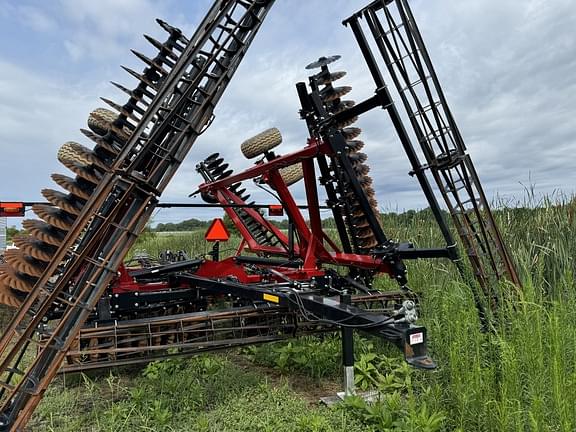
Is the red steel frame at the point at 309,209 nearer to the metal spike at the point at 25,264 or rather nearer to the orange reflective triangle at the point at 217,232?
the orange reflective triangle at the point at 217,232

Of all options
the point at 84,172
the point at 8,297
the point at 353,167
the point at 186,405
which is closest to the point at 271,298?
the point at 186,405

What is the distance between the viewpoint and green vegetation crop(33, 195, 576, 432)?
2680 mm

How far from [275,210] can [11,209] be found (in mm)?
Answer: 3762

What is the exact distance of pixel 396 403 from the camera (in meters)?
3.12

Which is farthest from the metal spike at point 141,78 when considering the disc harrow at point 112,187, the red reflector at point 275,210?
the red reflector at point 275,210

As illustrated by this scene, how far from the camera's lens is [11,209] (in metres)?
5.46

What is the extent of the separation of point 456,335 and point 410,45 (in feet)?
9.83

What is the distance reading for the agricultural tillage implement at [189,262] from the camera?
2994mm

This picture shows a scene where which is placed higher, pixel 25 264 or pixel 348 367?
pixel 25 264

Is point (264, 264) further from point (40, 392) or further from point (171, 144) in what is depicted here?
point (40, 392)

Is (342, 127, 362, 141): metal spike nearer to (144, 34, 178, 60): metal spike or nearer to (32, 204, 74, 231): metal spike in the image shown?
(144, 34, 178, 60): metal spike

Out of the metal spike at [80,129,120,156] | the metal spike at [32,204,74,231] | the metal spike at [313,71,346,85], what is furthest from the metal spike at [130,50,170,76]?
the metal spike at [313,71,346,85]

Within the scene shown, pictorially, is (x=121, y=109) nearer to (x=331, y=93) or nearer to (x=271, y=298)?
(x=271, y=298)

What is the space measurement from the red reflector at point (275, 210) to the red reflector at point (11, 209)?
3.52 metres
